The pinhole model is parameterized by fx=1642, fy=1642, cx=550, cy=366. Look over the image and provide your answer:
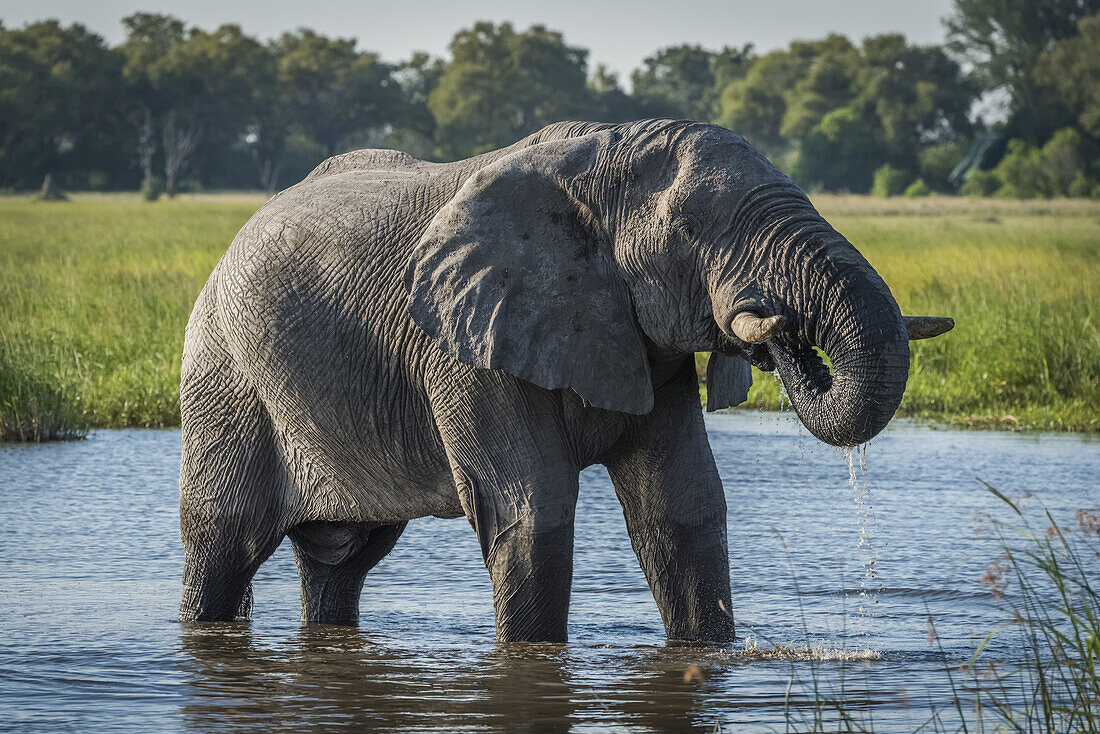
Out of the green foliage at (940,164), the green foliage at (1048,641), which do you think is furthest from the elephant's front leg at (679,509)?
the green foliage at (940,164)

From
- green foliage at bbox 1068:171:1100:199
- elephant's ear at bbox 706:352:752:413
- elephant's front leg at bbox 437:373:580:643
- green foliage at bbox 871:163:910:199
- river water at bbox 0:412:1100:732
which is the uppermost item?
green foliage at bbox 871:163:910:199

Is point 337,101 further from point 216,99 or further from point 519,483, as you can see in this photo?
point 519,483

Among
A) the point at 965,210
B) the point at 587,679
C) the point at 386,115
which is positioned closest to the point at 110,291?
the point at 587,679

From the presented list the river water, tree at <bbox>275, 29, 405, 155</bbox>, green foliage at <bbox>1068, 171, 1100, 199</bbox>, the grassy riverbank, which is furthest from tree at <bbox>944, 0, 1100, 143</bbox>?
the river water

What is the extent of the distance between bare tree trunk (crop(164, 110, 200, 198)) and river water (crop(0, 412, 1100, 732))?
67.4 metres

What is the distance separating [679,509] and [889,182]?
7058 centimetres

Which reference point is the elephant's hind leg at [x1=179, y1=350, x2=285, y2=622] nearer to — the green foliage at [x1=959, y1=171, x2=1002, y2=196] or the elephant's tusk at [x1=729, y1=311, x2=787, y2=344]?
the elephant's tusk at [x1=729, y1=311, x2=787, y2=344]

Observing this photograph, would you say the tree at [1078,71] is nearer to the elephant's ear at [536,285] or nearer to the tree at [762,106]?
the tree at [762,106]

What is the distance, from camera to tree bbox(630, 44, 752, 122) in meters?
114

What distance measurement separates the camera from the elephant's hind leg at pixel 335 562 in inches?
248

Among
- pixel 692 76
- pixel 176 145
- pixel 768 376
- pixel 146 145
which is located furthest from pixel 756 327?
pixel 692 76

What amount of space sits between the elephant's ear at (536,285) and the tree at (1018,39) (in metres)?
73.3

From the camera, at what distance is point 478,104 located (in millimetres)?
89375

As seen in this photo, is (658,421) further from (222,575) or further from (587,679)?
(222,575)
